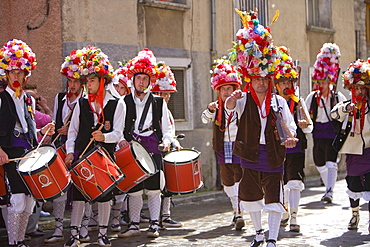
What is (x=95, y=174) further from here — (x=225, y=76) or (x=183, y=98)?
(x=183, y=98)

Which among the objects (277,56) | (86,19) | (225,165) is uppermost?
(86,19)

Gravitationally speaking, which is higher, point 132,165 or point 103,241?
point 132,165

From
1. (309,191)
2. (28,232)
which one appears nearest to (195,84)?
(309,191)

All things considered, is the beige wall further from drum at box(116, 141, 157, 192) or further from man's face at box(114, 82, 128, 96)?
drum at box(116, 141, 157, 192)

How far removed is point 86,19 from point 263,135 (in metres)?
6.43

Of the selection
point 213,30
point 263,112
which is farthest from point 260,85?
point 213,30

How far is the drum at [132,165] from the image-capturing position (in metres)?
8.13

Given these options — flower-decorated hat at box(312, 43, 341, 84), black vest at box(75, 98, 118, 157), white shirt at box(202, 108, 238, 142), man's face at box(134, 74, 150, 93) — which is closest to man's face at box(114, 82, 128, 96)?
man's face at box(134, 74, 150, 93)

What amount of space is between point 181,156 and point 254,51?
8.83 ft

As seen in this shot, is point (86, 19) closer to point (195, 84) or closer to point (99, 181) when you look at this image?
point (195, 84)

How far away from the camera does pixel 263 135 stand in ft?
24.2

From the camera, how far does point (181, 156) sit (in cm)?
955

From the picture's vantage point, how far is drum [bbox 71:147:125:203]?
7.57 m

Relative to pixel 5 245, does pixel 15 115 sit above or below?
above
